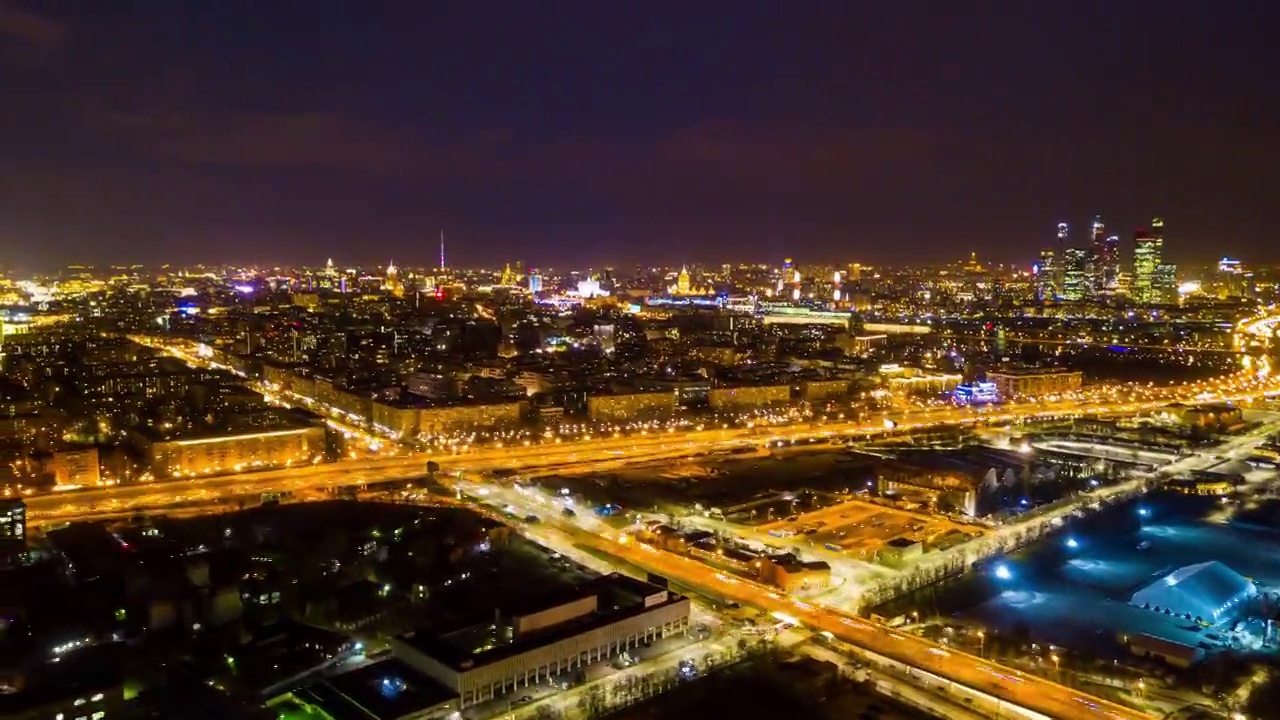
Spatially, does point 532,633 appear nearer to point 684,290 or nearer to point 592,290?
point 592,290

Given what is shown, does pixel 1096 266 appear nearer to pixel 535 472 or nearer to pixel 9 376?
pixel 535 472

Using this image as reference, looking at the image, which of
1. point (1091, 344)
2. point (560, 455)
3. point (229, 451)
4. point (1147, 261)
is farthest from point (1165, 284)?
point (229, 451)

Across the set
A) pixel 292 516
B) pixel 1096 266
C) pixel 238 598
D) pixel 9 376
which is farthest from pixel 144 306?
pixel 1096 266

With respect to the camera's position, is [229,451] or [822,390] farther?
[822,390]

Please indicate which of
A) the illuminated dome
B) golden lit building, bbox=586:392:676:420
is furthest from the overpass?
the illuminated dome

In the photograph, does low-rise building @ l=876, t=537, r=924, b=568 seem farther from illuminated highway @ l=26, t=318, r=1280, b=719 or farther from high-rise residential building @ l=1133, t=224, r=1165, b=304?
high-rise residential building @ l=1133, t=224, r=1165, b=304

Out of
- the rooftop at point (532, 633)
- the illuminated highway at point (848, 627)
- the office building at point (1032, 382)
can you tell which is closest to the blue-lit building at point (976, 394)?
the office building at point (1032, 382)
